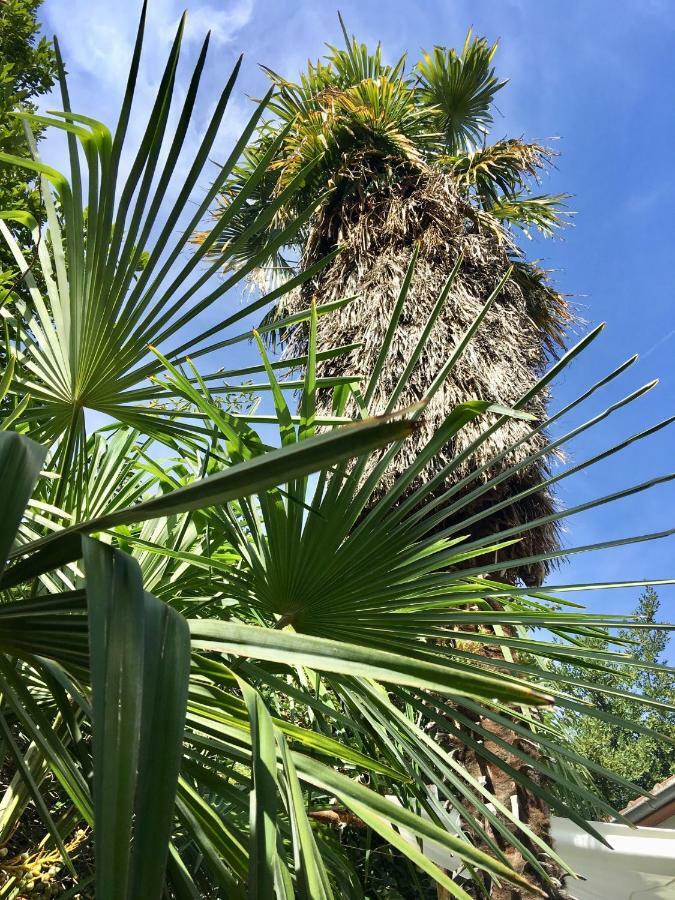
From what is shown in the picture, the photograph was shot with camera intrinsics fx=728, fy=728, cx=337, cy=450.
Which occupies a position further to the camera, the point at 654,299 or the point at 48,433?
the point at 654,299

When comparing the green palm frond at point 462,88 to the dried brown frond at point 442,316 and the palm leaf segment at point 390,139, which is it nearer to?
the palm leaf segment at point 390,139

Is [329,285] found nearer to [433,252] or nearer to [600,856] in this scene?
[433,252]

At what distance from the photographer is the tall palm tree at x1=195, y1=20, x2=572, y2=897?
4.62 metres

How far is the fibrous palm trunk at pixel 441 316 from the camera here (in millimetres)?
4477

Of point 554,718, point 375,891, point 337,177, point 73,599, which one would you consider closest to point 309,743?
point 73,599

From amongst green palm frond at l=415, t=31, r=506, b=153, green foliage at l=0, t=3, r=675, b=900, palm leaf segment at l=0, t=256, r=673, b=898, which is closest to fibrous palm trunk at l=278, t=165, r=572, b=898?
green palm frond at l=415, t=31, r=506, b=153

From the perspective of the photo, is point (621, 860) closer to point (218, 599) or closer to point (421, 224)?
point (218, 599)

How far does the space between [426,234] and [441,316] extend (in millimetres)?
803

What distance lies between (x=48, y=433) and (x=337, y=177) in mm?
4402

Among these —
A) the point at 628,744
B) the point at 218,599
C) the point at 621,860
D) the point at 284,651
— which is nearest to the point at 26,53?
the point at 218,599

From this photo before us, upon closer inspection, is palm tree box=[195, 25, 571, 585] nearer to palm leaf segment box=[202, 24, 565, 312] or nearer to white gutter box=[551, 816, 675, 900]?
palm leaf segment box=[202, 24, 565, 312]

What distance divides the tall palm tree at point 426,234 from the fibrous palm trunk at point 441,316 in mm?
12

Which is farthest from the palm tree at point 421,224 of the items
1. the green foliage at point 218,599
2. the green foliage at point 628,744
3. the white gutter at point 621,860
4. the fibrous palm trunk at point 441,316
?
the green foliage at point 628,744

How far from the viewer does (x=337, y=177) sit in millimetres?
5703
